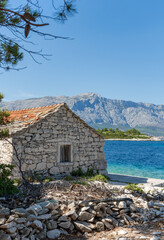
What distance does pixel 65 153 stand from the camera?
11.5 m

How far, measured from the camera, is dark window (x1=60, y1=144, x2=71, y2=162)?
37.0 feet

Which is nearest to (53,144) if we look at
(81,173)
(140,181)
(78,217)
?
(81,173)

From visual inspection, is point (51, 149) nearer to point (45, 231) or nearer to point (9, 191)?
point (9, 191)

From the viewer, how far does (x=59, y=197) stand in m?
6.18

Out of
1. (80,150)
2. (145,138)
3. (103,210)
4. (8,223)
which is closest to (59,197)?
(103,210)

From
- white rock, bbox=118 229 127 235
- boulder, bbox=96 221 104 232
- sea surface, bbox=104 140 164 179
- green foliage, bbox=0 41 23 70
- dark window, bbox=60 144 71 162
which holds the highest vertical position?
green foliage, bbox=0 41 23 70

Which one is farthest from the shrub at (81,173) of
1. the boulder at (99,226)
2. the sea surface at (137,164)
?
the sea surface at (137,164)

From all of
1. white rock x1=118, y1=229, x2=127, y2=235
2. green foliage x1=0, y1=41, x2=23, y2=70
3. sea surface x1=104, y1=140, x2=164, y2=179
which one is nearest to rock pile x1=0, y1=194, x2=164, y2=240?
white rock x1=118, y1=229, x2=127, y2=235

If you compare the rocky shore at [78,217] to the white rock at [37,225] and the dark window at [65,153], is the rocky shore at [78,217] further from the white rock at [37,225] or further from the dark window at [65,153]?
the dark window at [65,153]

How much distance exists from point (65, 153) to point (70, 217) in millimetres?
6108

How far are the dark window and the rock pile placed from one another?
513 cm

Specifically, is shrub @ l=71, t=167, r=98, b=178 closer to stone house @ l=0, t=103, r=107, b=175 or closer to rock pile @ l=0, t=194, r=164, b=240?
stone house @ l=0, t=103, r=107, b=175

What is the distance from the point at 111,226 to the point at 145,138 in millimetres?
Result: 110642

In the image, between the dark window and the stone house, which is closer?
the stone house
